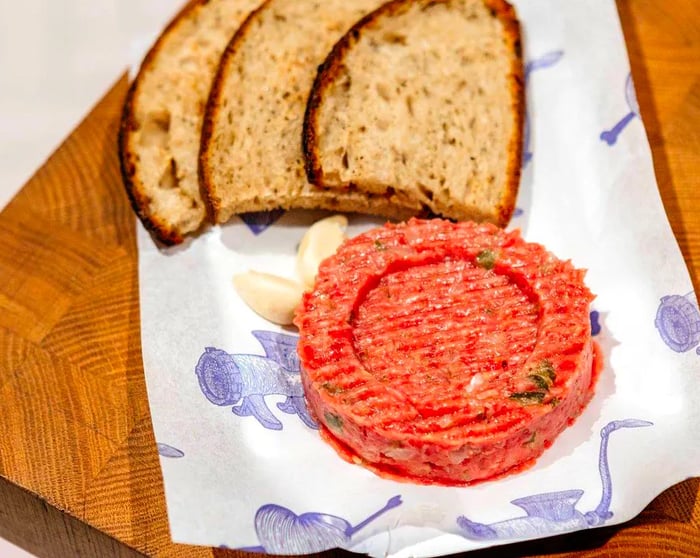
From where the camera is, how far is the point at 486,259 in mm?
3320

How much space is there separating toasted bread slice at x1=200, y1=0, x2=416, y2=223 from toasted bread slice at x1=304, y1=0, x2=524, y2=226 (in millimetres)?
136

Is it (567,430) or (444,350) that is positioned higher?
(444,350)

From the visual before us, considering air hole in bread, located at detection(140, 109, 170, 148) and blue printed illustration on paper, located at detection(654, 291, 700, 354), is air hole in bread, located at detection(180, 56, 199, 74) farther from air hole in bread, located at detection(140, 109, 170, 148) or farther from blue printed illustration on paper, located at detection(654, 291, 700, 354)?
blue printed illustration on paper, located at detection(654, 291, 700, 354)

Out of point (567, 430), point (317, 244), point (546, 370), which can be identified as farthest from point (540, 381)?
point (317, 244)

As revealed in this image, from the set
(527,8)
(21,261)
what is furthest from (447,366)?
(527,8)

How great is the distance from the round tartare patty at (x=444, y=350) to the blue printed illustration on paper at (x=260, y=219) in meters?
0.67

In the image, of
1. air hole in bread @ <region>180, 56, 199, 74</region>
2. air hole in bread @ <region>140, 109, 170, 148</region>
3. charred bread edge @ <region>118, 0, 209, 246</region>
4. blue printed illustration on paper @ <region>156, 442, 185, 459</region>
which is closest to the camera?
blue printed illustration on paper @ <region>156, 442, 185, 459</region>

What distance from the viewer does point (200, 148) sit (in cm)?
394

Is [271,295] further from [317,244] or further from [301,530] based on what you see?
[301,530]

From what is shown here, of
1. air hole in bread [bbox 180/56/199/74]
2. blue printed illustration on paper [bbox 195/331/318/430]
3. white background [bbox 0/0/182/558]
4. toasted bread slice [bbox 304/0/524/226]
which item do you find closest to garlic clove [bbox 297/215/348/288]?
toasted bread slice [bbox 304/0/524/226]

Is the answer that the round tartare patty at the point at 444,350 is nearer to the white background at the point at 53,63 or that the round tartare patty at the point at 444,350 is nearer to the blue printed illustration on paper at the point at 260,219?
the blue printed illustration on paper at the point at 260,219

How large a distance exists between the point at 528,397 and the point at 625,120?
62.4 inches

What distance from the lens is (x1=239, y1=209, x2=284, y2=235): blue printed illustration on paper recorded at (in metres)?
3.99

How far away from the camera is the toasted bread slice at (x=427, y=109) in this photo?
385cm
